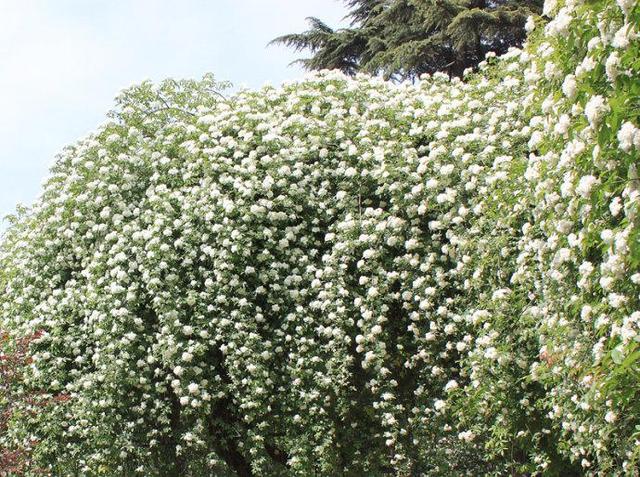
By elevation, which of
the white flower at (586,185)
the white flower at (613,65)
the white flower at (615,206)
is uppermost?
the white flower at (613,65)

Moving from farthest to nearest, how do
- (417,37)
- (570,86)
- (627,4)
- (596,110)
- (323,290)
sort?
(417,37) → (323,290) → (570,86) → (596,110) → (627,4)

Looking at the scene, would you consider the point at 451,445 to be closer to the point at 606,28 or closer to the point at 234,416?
the point at 234,416

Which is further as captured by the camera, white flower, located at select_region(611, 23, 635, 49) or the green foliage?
the green foliage

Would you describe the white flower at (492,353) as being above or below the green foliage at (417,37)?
below

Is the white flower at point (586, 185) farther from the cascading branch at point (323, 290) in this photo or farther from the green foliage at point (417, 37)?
the green foliage at point (417, 37)

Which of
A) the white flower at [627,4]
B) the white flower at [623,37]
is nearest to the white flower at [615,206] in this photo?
the white flower at [623,37]

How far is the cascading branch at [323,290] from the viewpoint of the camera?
15.2 feet

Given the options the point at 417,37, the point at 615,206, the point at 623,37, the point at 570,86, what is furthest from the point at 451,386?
the point at 417,37

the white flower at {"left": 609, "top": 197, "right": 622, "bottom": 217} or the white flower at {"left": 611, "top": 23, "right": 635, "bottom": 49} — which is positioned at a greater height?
the white flower at {"left": 611, "top": 23, "right": 635, "bottom": 49}

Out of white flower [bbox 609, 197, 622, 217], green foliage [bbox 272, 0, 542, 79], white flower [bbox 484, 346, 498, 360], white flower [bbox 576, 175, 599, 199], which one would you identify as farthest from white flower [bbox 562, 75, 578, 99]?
green foliage [bbox 272, 0, 542, 79]

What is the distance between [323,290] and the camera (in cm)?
556

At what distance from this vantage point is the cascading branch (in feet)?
15.2

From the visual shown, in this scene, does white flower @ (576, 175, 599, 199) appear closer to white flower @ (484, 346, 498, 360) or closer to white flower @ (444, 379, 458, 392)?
white flower @ (484, 346, 498, 360)

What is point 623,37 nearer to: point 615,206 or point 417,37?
point 615,206
